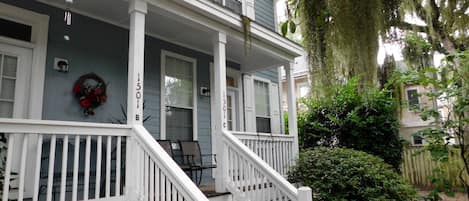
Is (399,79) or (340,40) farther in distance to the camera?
(399,79)

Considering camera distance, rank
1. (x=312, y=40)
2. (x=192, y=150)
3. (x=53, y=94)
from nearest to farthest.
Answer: (x=312, y=40)
(x=53, y=94)
(x=192, y=150)

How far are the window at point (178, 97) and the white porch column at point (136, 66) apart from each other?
1933mm

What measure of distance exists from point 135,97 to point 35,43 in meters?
1.70

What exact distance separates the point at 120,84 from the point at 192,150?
1641mm

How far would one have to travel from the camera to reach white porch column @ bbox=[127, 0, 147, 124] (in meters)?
3.44

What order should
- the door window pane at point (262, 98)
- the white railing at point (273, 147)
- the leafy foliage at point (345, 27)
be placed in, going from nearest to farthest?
the leafy foliage at point (345, 27), the white railing at point (273, 147), the door window pane at point (262, 98)

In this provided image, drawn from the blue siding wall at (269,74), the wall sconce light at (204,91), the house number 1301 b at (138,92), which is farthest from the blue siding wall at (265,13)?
the house number 1301 b at (138,92)

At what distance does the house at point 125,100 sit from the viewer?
3051 mm

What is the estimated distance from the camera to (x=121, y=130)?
331cm

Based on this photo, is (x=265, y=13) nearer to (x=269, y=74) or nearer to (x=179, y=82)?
(x=269, y=74)

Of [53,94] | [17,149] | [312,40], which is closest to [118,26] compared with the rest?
[53,94]

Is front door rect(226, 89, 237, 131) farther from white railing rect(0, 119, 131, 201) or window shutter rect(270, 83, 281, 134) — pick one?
white railing rect(0, 119, 131, 201)

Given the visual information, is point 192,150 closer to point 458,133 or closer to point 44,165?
point 44,165

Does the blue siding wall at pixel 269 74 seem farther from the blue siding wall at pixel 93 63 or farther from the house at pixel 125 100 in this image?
the blue siding wall at pixel 93 63
